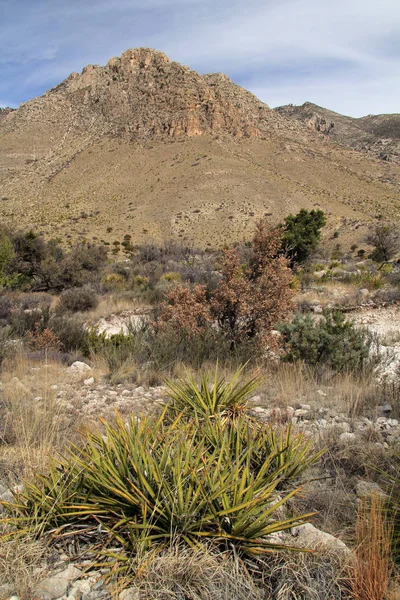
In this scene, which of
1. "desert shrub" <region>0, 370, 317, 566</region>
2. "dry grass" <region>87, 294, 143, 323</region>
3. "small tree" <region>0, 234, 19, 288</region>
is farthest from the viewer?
"small tree" <region>0, 234, 19, 288</region>

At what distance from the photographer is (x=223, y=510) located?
6.51 feet

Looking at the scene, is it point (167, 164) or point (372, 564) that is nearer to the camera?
point (372, 564)

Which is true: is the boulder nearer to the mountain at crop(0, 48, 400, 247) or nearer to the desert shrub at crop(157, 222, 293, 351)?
the desert shrub at crop(157, 222, 293, 351)

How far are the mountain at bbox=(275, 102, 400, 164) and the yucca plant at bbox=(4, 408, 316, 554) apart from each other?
71.8 metres

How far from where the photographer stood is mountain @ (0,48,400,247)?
45844 millimetres

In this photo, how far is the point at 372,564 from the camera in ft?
6.00

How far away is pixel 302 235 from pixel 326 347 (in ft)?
64.9

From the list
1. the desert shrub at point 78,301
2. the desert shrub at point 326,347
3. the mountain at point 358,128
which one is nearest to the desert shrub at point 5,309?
the desert shrub at point 78,301

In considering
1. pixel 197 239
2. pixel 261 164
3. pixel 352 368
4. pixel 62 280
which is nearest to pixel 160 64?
pixel 261 164

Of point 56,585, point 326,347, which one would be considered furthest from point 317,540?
point 326,347

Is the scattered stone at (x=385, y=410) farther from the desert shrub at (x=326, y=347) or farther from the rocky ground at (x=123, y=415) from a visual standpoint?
the desert shrub at (x=326, y=347)

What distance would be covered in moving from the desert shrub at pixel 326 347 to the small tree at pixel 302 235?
51.4 feet

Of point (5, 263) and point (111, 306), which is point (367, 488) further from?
point (5, 263)

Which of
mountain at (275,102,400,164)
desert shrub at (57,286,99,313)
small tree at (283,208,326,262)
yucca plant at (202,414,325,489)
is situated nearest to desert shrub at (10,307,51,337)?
desert shrub at (57,286,99,313)
